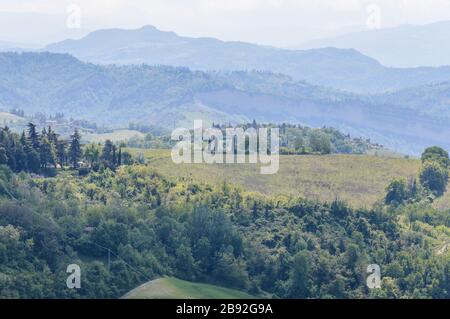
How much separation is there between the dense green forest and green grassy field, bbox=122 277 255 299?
1536 mm

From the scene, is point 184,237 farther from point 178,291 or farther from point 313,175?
point 313,175

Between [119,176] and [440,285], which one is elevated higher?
[119,176]

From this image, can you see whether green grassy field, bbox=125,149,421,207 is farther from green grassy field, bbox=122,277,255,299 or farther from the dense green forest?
green grassy field, bbox=122,277,255,299

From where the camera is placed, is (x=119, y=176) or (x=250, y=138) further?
(x=250, y=138)

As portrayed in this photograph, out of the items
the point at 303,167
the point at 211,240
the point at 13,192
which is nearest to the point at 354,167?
the point at 303,167

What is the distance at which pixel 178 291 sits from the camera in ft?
302

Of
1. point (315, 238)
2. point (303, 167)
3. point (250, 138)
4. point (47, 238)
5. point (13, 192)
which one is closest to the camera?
point (47, 238)

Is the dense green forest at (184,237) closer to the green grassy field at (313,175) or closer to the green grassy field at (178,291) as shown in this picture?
the green grassy field at (178,291)

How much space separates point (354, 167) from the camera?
160875 mm

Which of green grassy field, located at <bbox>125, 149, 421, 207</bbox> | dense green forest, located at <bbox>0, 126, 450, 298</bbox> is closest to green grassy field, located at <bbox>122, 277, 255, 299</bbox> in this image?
dense green forest, located at <bbox>0, 126, 450, 298</bbox>

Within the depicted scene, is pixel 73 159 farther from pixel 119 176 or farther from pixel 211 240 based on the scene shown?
pixel 211 240

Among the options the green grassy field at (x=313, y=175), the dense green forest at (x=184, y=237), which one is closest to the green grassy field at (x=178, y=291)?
the dense green forest at (x=184, y=237)

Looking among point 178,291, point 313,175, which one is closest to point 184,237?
point 178,291
